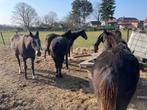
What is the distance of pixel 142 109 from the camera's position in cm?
542

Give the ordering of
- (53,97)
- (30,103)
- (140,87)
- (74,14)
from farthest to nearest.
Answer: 1. (74,14)
2. (140,87)
3. (53,97)
4. (30,103)

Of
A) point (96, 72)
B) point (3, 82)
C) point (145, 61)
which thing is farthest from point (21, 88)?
point (145, 61)

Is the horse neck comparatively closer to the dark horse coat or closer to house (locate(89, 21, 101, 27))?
the dark horse coat

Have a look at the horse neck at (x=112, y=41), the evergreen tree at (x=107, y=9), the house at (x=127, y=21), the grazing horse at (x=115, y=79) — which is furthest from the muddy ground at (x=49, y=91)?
the house at (x=127, y=21)

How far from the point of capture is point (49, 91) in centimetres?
683

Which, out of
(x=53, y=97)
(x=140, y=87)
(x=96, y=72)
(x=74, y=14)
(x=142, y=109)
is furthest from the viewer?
(x=74, y=14)

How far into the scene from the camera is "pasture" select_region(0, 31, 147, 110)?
18.7ft

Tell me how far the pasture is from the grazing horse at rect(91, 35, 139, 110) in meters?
2.32

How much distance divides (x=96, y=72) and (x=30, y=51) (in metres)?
4.99

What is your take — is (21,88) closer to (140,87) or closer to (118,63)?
(140,87)

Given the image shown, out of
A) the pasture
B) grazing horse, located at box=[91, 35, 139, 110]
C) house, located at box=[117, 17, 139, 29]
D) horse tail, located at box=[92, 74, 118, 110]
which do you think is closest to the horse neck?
grazing horse, located at box=[91, 35, 139, 110]

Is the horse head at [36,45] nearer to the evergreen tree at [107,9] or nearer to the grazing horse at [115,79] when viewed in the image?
the grazing horse at [115,79]

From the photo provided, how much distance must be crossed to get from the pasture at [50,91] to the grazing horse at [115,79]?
7.60 ft

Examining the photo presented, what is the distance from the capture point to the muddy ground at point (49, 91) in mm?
5684
